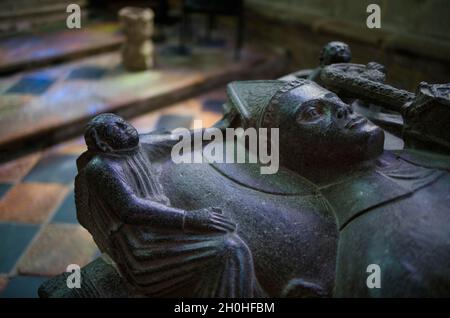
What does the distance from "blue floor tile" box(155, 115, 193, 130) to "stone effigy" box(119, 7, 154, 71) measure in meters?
0.91

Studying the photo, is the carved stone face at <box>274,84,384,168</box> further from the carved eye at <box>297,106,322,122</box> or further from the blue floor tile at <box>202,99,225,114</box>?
the blue floor tile at <box>202,99,225,114</box>

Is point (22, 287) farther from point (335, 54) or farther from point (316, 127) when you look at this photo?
point (335, 54)

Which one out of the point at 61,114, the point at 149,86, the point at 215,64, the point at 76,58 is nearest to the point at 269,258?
the point at 61,114

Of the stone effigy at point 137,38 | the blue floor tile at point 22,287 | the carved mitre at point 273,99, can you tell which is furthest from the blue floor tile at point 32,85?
the carved mitre at point 273,99

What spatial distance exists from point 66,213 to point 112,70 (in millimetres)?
2300

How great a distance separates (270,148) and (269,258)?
16.6 inches

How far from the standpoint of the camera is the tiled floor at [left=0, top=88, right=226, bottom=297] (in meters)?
2.30

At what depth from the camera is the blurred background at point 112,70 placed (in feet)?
8.64

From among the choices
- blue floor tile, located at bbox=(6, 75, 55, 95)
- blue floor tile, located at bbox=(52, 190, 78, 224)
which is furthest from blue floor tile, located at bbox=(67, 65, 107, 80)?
blue floor tile, located at bbox=(52, 190, 78, 224)

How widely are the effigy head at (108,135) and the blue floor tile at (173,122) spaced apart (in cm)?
226

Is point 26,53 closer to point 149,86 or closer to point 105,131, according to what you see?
point 149,86

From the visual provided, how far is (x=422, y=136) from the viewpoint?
1.57 metres

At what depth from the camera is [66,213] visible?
2.73 metres

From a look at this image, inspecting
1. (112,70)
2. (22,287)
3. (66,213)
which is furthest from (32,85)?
(22,287)
